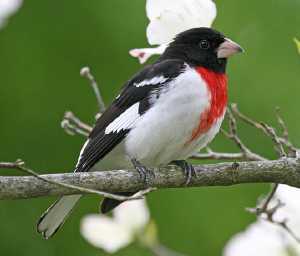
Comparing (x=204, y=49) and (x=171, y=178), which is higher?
(x=204, y=49)

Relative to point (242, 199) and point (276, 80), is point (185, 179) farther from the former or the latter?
point (276, 80)

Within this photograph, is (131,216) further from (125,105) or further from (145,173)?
(125,105)

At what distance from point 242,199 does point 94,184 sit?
1.95 meters

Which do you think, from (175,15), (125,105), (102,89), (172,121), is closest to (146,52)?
(175,15)

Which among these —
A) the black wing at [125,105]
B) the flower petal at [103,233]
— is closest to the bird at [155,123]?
the black wing at [125,105]

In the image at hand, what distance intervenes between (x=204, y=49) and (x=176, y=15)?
763 millimetres

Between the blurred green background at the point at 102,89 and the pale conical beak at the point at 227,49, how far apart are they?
47.1 inches

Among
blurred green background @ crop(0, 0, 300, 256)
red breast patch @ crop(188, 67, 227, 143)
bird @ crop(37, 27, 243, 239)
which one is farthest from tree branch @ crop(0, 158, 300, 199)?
blurred green background @ crop(0, 0, 300, 256)

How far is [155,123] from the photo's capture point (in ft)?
11.8

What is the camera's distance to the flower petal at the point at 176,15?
10.4ft

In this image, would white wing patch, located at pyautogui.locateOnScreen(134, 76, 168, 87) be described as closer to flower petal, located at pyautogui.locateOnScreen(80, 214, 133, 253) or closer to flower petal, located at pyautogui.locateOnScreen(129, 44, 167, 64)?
flower petal, located at pyautogui.locateOnScreen(129, 44, 167, 64)

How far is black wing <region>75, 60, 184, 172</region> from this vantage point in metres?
3.63

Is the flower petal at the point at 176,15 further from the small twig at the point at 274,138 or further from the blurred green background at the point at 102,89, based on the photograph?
the blurred green background at the point at 102,89

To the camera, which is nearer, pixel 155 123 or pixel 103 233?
pixel 103 233
